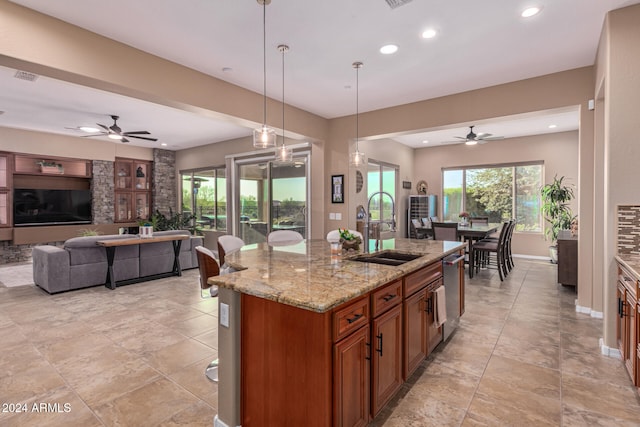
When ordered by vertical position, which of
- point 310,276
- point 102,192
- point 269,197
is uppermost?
point 102,192

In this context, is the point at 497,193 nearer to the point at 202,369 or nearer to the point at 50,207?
the point at 202,369

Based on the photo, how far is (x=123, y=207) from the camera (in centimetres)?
881

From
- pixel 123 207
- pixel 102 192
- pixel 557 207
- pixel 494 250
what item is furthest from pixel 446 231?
pixel 102 192

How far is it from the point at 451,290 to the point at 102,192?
8.82m

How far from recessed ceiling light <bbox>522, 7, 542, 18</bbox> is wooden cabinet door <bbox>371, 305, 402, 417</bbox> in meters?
2.66

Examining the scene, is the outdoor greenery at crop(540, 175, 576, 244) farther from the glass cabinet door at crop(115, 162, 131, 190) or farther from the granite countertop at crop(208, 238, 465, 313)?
the glass cabinet door at crop(115, 162, 131, 190)

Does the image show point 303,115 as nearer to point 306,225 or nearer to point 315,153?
point 315,153

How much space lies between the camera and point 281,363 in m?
1.65

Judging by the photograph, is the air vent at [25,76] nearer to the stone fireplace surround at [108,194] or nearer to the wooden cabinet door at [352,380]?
the stone fireplace surround at [108,194]

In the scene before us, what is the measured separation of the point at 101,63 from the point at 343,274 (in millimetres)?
3017

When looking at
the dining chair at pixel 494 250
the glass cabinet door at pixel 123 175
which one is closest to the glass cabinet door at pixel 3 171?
the glass cabinet door at pixel 123 175

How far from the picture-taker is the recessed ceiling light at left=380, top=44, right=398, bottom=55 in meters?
3.27

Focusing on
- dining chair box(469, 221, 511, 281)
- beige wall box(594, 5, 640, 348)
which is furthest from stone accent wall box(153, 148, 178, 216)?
beige wall box(594, 5, 640, 348)

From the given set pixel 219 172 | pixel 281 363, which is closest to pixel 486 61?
pixel 281 363
